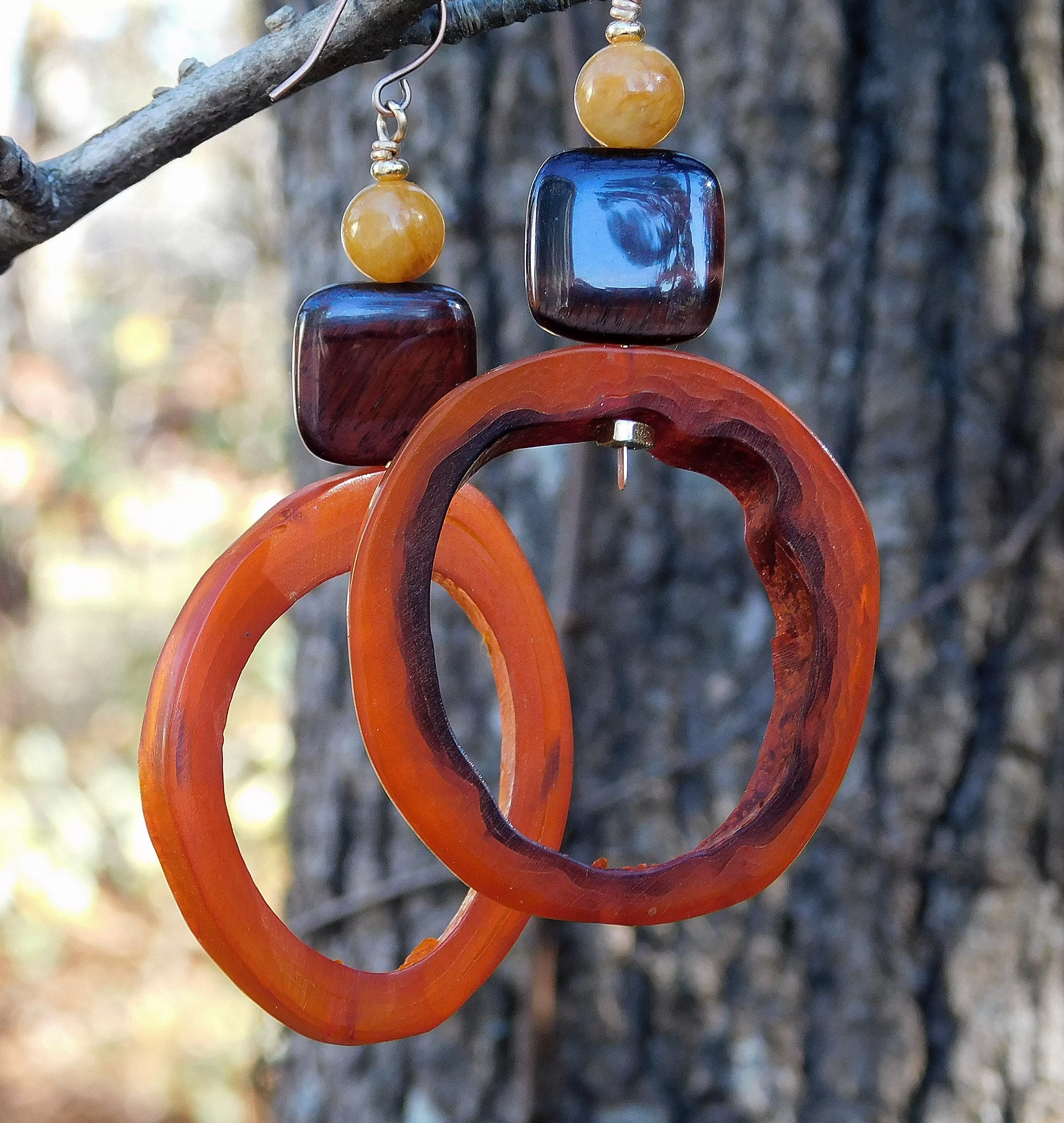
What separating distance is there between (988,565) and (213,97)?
115 cm

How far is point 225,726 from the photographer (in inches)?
30.5

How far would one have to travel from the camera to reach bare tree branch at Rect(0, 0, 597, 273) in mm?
676

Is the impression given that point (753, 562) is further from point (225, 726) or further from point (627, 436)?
point (225, 726)

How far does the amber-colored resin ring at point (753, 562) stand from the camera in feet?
2.22

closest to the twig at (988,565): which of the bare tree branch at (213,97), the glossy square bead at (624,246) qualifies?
the glossy square bead at (624,246)

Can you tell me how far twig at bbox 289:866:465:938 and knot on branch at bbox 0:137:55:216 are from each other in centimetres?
108

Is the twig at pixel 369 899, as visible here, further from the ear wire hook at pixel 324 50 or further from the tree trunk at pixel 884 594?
the ear wire hook at pixel 324 50

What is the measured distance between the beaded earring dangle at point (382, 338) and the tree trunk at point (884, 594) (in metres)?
0.77

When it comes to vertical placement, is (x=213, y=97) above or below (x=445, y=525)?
above

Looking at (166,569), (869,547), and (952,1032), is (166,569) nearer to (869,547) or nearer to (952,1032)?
(952,1032)

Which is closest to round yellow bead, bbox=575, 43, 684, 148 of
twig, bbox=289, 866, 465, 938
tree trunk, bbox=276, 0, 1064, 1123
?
tree trunk, bbox=276, 0, 1064, 1123

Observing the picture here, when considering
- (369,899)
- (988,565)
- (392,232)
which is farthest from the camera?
(369,899)

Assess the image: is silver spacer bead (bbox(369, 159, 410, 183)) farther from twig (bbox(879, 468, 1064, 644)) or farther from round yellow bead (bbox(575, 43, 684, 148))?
twig (bbox(879, 468, 1064, 644))

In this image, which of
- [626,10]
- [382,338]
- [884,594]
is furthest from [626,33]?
[884,594]
